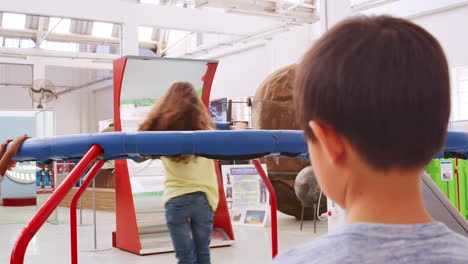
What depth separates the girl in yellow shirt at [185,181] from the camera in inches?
116

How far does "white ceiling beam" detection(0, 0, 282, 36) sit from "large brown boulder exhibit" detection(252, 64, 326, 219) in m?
4.84

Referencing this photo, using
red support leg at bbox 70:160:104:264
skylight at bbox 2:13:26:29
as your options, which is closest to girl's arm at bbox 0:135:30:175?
red support leg at bbox 70:160:104:264

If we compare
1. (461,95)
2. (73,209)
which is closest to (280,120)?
(461,95)

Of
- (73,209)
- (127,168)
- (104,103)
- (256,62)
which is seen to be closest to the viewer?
(73,209)

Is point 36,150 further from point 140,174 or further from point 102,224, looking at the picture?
point 102,224

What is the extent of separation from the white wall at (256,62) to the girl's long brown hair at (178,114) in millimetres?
9698

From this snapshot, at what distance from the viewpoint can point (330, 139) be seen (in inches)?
22.8

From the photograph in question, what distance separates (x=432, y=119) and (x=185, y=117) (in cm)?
250

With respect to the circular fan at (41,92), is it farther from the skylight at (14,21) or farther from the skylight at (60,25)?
the skylight at (14,21)

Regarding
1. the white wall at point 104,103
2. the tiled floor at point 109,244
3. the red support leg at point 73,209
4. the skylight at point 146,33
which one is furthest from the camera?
the white wall at point 104,103

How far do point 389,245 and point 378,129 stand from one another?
4.7 inches

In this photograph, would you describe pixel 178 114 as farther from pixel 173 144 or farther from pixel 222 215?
pixel 222 215

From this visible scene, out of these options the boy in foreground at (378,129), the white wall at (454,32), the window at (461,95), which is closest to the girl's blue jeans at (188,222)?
the boy in foreground at (378,129)

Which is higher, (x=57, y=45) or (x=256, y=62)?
(x=57, y=45)
